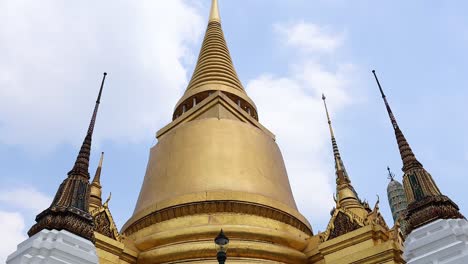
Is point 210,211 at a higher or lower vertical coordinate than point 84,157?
higher

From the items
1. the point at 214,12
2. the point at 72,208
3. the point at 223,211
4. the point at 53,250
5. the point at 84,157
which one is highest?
the point at 214,12

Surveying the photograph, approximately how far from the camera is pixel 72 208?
600cm

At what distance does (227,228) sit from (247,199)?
952 millimetres

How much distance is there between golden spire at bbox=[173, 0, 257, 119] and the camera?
13.7 m

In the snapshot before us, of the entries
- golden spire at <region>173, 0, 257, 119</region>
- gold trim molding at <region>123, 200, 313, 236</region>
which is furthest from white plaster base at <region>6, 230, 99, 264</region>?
golden spire at <region>173, 0, 257, 119</region>

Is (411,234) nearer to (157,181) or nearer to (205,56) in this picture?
(157,181)

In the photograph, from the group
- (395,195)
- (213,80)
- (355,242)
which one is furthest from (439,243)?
(395,195)

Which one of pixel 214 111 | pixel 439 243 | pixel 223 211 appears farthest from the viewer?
pixel 214 111

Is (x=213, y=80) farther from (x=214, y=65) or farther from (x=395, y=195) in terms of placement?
(x=395, y=195)

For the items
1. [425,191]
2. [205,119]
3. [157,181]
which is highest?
[205,119]

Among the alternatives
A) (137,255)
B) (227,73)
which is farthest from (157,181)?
(227,73)

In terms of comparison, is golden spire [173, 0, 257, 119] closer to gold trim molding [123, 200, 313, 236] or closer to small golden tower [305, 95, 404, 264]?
gold trim molding [123, 200, 313, 236]

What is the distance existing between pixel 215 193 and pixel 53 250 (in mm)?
4559

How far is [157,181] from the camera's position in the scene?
36.3ft
